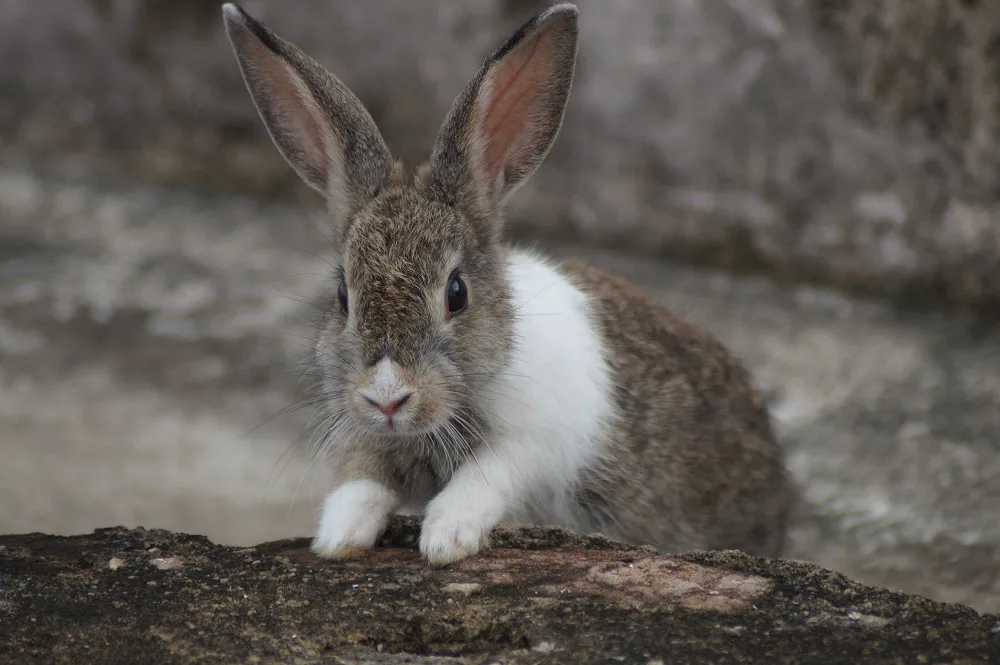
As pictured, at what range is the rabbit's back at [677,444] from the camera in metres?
3.88

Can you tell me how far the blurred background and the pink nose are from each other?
1794mm

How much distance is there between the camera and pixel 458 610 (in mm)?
2818

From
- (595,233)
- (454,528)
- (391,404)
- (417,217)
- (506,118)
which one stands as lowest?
(454,528)

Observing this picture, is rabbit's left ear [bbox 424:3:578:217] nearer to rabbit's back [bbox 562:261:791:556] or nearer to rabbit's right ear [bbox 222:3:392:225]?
rabbit's right ear [bbox 222:3:392:225]

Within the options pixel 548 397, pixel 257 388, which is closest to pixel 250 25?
pixel 548 397

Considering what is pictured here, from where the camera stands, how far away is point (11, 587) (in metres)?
2.93

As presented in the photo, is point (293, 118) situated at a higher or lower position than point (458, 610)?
higher

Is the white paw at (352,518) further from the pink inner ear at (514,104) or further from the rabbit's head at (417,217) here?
the pink inner ear at (514,104)

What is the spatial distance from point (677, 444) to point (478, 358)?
947 millimetres

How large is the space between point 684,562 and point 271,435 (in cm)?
271

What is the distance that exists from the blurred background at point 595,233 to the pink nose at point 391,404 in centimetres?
→ 179

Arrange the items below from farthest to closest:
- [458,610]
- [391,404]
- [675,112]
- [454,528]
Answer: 1. [675,112]
2. [454,528]
3. [391,404]
4. [458,610]

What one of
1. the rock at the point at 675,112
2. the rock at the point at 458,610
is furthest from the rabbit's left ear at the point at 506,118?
the rock at the point at 675,112

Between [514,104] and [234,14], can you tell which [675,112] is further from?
[234,14]
